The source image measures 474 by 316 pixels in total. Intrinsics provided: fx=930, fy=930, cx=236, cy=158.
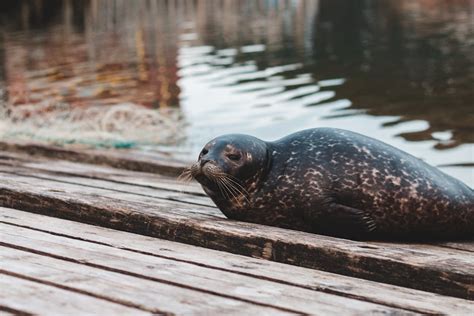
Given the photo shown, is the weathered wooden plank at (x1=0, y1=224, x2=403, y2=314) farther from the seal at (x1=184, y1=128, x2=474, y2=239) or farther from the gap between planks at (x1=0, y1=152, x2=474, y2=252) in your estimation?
the gap between planks at (x1=0, y1=152, x2=474, y2=252)

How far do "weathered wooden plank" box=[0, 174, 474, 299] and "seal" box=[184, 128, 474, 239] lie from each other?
0.23 meters

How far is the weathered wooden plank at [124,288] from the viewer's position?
10.1ft

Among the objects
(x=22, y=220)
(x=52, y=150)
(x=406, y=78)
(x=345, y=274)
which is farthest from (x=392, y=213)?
(x=406, y=78)

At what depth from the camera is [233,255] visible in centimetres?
410

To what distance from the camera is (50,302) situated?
308 centimetres

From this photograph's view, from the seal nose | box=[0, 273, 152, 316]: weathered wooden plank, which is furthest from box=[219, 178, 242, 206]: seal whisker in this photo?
box=[0, 273, 152, 316]: weathered wooden plank

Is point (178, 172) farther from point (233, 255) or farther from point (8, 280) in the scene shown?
point (8, 280)

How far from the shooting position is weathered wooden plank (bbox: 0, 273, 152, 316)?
2996 millimetres

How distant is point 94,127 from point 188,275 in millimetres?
7107

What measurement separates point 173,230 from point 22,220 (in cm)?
81

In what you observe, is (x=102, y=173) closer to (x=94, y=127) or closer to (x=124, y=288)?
(x=94, y=127)

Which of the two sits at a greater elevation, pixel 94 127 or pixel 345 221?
pixel 345 221

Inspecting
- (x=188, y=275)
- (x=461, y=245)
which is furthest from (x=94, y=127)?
(x=188, y=275)

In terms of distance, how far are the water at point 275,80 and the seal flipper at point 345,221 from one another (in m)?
3.81
